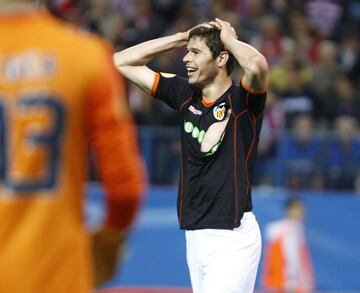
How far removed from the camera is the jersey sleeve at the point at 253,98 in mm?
6430

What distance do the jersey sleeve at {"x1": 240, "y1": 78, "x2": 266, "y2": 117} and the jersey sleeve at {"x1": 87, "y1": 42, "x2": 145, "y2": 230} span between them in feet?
9.61

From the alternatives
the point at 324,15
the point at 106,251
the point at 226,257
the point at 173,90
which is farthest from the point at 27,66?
the point at 324,15

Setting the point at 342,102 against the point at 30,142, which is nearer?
the point at 30,142

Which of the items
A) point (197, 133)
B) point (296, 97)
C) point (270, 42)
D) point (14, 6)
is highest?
point (270, 42)

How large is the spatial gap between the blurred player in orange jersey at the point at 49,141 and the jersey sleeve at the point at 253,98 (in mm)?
2978

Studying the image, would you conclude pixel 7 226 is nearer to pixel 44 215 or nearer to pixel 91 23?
pixel 44 215

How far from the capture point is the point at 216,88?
6.70 m

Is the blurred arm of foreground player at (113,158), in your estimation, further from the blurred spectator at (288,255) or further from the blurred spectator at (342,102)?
the blurred spectator at (342,102)

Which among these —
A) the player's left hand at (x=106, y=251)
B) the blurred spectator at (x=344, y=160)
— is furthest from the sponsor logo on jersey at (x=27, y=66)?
the blurred spectator at (x=344, y=160)

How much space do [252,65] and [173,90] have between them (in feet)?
2.24

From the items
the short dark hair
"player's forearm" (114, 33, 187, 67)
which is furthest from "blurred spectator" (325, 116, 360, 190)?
the short dark hair

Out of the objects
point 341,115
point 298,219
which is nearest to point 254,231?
point 298,219

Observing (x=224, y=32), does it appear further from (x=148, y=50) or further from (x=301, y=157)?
(x=301, y=157)

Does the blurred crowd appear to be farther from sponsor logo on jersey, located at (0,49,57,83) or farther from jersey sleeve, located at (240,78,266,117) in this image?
sponsor logo on jersey, located at (0,49,57,83)
